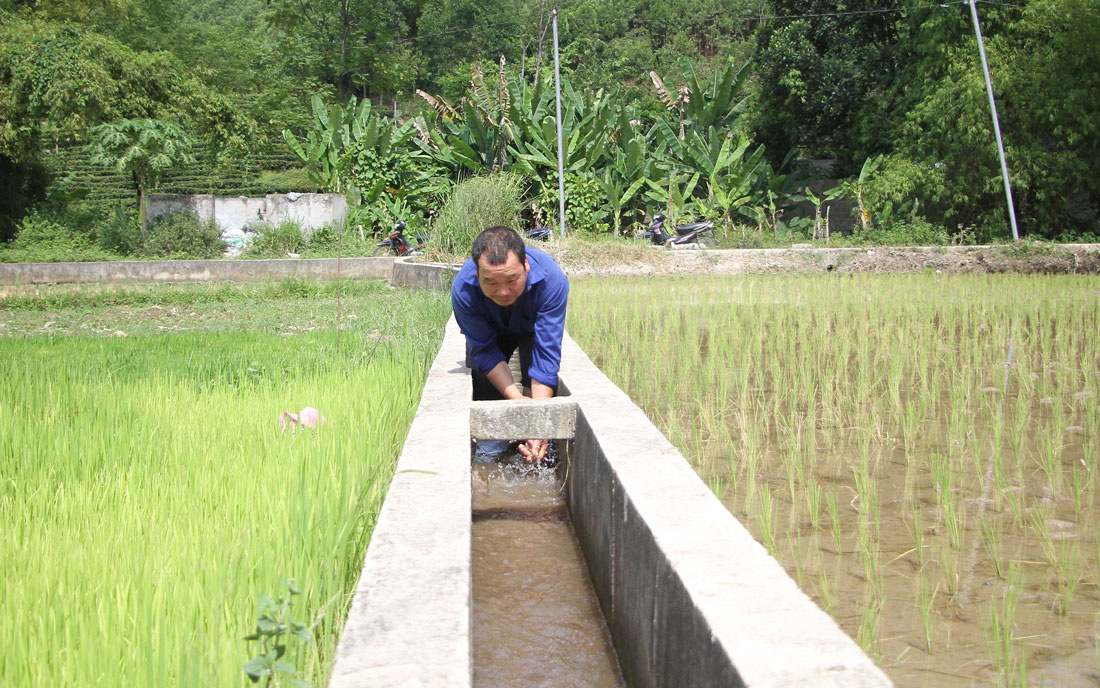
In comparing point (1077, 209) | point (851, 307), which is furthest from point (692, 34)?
point (851, 307)

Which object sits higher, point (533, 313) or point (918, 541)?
point (533, 313)

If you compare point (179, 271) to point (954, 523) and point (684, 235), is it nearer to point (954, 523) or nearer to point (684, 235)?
point (684, 235)

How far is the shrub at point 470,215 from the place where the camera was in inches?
399

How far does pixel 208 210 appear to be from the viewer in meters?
13.0

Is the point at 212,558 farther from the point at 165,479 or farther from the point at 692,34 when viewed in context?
the point at 692,34

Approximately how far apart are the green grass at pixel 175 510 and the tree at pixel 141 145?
30.8 ft

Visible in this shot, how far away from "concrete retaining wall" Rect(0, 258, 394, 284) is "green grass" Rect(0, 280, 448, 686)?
747cm

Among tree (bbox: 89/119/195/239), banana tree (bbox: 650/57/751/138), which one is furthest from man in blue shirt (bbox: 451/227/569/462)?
banana tree (bbox: 650/57/751/138)

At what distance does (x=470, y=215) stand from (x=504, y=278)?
7605 millimetres

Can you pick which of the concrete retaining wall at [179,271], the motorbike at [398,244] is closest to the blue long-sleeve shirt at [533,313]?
the concrete retaining wall at [179,271]

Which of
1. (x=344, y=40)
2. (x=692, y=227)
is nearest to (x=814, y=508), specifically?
(x=692, y=227)

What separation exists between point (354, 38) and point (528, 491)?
83.5 ft

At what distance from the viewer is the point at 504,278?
274 cm

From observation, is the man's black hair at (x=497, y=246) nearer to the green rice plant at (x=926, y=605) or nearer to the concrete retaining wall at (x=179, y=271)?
the green rice plant at (x=926, y=605)
